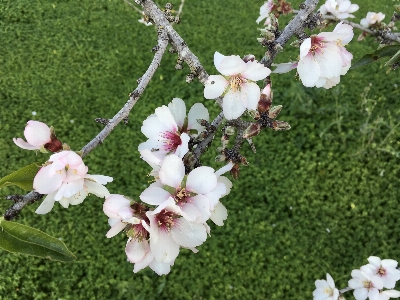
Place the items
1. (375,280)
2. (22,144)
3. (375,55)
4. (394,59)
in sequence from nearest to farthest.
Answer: (22,144) < (394,59) < (375,55) < (375,280)

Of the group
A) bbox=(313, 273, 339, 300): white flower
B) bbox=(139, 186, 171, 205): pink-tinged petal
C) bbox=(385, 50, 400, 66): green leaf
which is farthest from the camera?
bbox=(313, 273, 339, 300): white flower

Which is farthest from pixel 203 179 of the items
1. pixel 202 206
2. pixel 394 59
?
pixel 394 59

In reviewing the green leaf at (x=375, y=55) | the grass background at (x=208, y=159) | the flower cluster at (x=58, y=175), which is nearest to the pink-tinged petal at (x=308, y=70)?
the green leaf at (x=375, y=55)

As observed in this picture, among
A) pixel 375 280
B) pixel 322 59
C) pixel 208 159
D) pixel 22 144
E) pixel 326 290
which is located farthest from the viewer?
pixel 208 159

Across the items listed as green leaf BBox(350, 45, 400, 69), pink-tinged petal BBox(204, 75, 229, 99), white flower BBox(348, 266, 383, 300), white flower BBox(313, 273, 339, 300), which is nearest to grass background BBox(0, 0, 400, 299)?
white flower BBox(313, 273, 339, 300)

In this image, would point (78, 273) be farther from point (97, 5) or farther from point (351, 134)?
point (97, 5)

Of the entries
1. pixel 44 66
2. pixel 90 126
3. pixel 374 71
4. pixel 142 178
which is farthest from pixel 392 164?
pixel 44 66

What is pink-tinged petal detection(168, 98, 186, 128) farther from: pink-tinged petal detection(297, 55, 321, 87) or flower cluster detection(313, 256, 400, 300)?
flower cluster detection(313, 256, 400, 300)

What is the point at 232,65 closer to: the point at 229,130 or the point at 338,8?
the point at 229,130
